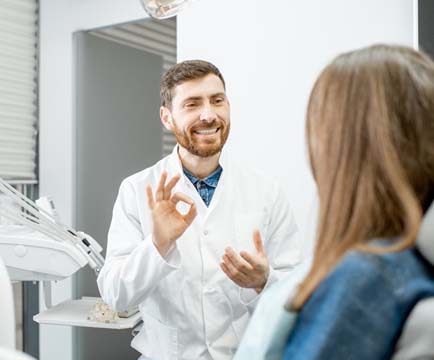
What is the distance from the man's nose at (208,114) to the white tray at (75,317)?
2.67 feet

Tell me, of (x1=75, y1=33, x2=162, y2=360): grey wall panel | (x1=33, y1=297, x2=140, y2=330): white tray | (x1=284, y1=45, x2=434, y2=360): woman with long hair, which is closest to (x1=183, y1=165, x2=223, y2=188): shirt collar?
(x1=33, y1=297, x2=140, y2=330): white tray

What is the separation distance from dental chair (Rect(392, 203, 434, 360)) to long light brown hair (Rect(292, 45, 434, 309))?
0.9 inches

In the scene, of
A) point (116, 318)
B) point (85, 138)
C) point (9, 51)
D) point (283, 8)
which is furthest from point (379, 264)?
point (9, 51)

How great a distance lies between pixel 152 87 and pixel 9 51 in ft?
2.69

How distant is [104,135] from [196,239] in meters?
1.48

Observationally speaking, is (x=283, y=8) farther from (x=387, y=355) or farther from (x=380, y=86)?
(x=387, y=355)

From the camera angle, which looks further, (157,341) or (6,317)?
(157,341)

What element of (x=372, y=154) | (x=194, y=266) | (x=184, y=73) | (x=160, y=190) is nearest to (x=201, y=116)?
(x=184, y=73)

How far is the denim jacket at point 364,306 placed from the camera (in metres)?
0.60

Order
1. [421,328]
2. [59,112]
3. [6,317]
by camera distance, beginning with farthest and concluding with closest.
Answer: [59,112]
[6,317]
[421,328]

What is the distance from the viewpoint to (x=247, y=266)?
4.11ft

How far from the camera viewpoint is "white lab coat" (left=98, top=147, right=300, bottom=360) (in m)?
1.40

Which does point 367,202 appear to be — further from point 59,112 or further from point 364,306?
point 59,112

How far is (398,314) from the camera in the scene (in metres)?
0.61
